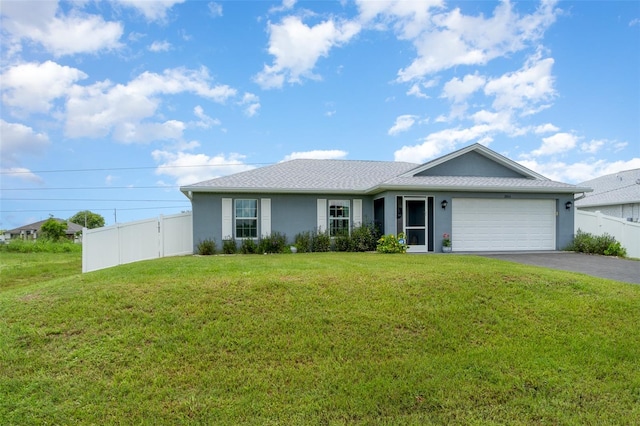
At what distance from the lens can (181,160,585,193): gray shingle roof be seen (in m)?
14.1

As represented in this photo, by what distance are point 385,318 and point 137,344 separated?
332 cm

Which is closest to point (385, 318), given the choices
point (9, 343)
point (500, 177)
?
point (9, 343)

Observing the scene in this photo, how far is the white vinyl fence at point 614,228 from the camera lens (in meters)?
14.9

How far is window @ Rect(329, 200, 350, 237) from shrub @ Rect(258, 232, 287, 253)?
212 cm

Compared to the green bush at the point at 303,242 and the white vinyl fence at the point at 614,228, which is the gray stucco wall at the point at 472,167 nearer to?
the white vinyl fence at the point at 614,228

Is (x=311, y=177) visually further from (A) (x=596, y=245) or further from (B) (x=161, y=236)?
(A) (x=596, y=245)

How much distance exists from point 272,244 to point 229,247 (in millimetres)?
1692

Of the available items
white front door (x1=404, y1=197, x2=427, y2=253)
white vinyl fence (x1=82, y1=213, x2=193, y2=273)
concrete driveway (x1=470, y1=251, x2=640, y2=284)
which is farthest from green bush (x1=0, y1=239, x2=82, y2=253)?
concrete driveway (x1=470, y1=251, x2=640, y2=284)

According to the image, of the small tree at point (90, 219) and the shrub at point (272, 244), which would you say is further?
the small tree at point (90, 219)

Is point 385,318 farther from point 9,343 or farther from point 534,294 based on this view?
point 9,343

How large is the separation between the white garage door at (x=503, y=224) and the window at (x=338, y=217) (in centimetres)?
433

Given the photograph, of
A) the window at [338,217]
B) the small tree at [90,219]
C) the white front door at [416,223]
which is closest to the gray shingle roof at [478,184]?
the white front door at [416,223]

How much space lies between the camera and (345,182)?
16016mm

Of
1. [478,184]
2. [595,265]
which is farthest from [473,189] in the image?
[595,265]
